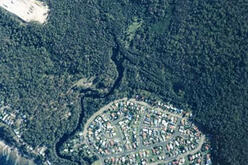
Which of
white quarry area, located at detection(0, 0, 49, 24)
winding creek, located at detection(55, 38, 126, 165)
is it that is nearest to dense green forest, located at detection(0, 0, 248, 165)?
winding creek, located at detection(55, 38, 126, 165)

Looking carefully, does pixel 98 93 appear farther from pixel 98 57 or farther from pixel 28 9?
pixel 28 9

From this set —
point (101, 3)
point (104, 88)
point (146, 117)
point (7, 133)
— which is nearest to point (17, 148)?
point (7, 133)

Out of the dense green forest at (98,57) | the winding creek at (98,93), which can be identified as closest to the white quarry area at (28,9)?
the dense green forest at (98,57)

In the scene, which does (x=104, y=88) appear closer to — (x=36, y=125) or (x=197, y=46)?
(x=36, y=125)

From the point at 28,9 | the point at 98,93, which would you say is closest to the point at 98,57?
the point at 98,93

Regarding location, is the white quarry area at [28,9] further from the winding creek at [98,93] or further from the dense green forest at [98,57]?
the winding creek at [98,93]

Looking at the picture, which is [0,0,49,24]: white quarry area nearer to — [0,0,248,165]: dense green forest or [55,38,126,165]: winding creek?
[0,0,248,165]: dense green forest
